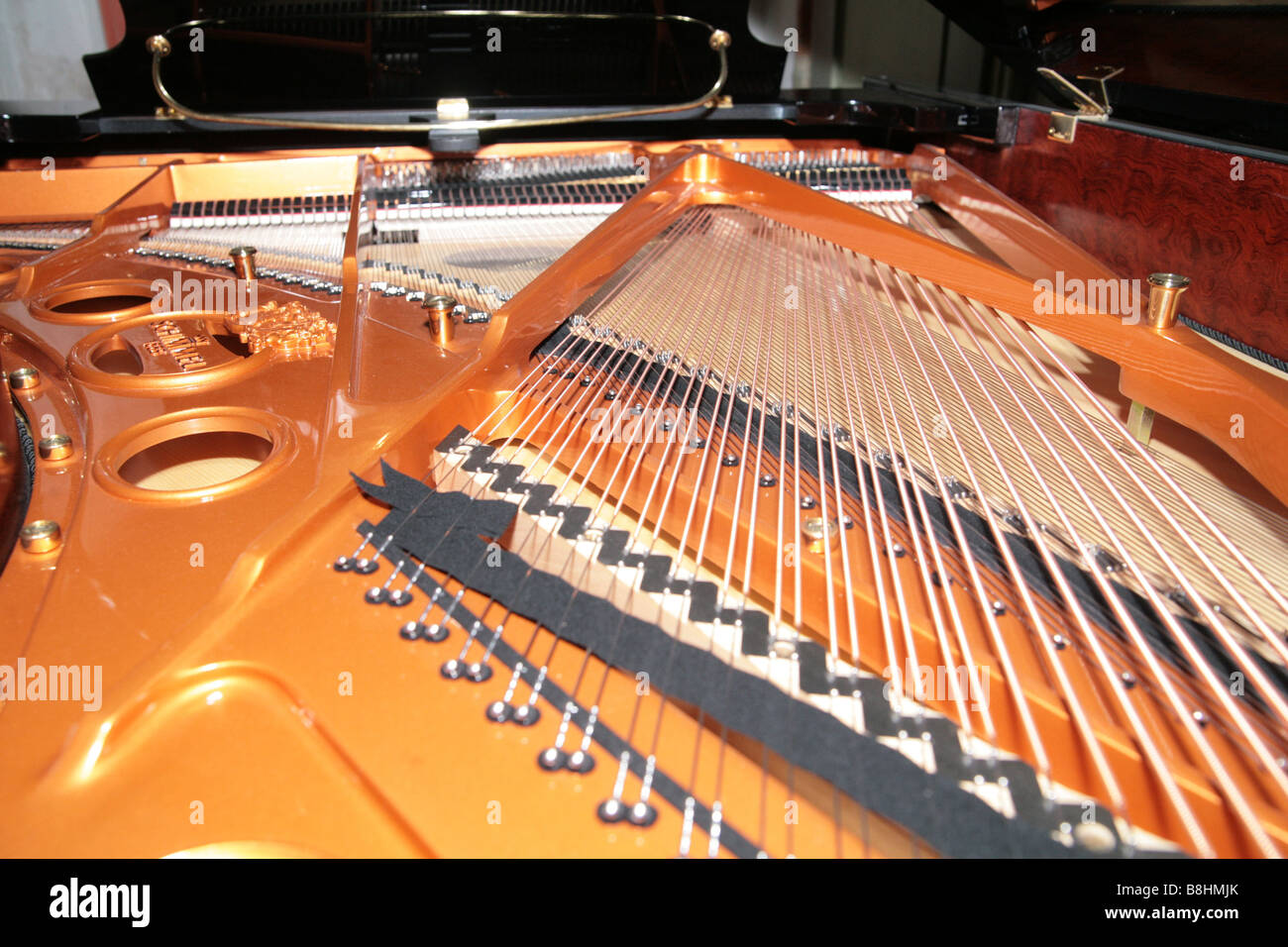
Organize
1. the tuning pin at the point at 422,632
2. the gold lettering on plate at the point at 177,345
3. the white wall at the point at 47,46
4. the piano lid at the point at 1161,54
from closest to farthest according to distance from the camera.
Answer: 1. the tuning pin at the point at 422,632
2. the gold lettering on plate at the point at 177,345
3. the piano lid at the point at 1161,54
4. the white wall at the point at 47,46

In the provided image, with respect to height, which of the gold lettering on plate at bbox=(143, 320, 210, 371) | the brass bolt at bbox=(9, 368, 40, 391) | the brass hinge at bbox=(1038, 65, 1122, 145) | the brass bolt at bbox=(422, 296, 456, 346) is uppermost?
the brass hinge at bbox=(1038, 65, 1122, 145)

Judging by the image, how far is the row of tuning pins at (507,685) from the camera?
0.83 m

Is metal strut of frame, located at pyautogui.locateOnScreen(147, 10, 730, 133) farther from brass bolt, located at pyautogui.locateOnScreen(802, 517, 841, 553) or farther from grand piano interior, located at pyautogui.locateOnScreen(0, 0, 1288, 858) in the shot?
brass bolt, located at pyautogui.locateOnScreen(802, 517, 841, 553)

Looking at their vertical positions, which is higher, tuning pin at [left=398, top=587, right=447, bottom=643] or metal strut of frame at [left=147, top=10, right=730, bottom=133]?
metal strut of frame at [left=147, top=10, right=730, bottom=133]

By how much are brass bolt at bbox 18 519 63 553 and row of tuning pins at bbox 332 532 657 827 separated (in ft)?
1.32

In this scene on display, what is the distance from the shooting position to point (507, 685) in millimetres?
977

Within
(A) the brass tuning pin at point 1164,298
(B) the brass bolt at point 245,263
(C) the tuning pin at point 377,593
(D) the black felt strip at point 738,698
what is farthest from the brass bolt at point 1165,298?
(B) the brass bolt at point 245,263

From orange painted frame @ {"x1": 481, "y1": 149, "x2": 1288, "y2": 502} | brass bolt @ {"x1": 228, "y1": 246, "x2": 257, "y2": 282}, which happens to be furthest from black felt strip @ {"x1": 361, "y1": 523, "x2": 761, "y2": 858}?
brass bolt @ {"x1": 228, "y1": 246, "x2": 257, "y2": 282}

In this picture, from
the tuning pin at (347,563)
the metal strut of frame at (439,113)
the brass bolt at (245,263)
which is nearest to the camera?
the tuning pin at (347,563)

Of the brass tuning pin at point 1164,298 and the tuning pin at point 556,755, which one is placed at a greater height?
the brass tuning pin at point 1164,298

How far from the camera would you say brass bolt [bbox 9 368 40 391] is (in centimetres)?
171

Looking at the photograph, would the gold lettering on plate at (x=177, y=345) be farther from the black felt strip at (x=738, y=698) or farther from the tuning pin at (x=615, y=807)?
the tuning pin at (x=615, y=807)

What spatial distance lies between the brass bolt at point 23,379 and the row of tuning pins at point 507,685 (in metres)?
0.97
